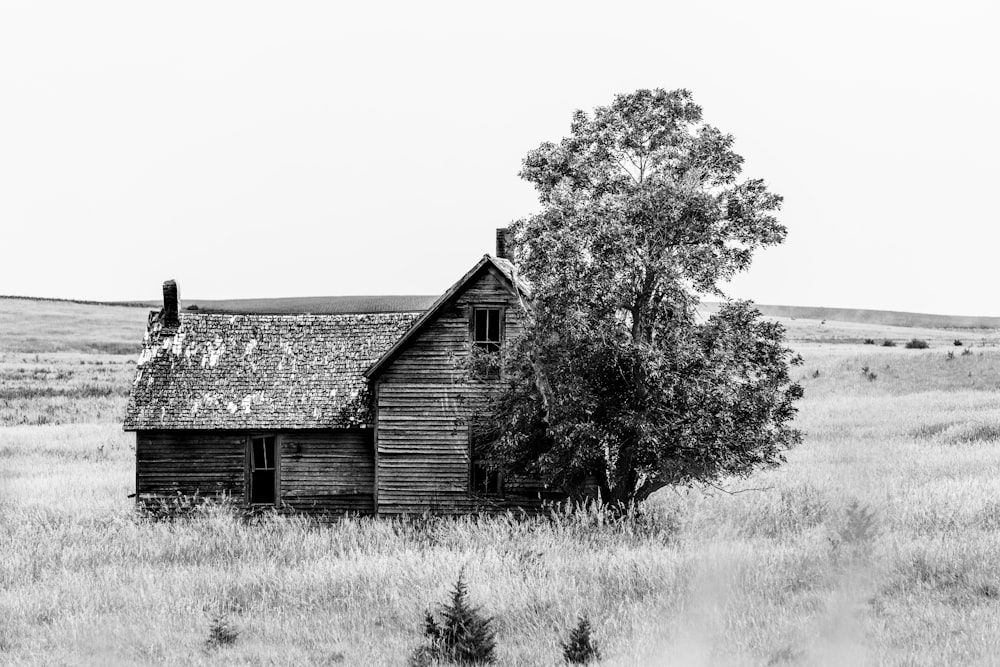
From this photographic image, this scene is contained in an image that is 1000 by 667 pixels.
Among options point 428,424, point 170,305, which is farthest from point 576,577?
point 170,305

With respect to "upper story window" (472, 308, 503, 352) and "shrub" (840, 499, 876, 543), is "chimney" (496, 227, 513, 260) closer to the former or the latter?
"upper story window" (472, 308, 503, 352)

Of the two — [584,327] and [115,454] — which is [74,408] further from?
[584,327]

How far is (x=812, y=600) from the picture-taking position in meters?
10.6

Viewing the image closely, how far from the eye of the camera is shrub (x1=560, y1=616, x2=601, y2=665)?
30.3 ft

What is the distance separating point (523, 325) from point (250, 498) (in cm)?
909

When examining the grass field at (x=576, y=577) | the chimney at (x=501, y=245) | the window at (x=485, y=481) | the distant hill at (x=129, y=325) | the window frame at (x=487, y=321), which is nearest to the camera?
the grass field at (x=576, y=577)

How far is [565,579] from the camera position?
12.9m

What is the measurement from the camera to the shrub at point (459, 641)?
973cm

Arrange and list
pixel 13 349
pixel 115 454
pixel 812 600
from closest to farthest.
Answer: pixel 812 600
pixel 115 454
pixel 13 349

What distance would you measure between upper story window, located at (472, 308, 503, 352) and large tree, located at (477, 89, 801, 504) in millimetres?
3582

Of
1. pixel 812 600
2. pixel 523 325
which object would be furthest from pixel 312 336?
pixel 812 600

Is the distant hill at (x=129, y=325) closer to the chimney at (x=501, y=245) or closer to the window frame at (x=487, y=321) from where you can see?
the chimney at (x=501, y=245)

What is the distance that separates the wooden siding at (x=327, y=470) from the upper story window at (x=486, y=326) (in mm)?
3699

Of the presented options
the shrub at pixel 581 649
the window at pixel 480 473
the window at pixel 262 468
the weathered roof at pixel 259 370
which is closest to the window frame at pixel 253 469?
the window at pixel 262 468
